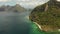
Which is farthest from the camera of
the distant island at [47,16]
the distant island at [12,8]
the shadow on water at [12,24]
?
the distant island at [47,16]

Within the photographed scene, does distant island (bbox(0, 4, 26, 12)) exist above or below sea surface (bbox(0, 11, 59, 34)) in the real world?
above

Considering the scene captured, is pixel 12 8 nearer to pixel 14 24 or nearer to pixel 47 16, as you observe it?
pixel 14 24

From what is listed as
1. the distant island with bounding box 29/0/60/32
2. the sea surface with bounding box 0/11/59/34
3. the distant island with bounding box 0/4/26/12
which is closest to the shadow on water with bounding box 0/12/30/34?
the sea surface with bounding box 0/11/59/34

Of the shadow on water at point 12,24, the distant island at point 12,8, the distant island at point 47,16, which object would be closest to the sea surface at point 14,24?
the shadow on water at point 12,24

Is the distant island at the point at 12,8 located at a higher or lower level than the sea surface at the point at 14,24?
higher

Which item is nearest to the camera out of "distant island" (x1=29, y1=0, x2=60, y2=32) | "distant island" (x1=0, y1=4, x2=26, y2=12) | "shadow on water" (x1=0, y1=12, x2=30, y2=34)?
"shadow on water" (x1=0, y1=12, x2=30, y2=34)

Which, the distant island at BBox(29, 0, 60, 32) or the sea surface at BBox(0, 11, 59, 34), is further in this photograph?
the distant island at BBox(29, 0, 60, 32)

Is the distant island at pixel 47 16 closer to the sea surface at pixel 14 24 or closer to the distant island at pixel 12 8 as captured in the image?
the sea surface at pixel 14 24

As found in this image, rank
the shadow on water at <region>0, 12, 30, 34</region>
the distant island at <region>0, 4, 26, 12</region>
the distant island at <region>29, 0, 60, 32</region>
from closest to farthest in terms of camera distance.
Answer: the shadow on water at <region>0, 12, 30, 34</region>
the distant island at <region>0, 4, 26, 12</region>
the distant island at <region>29, 0, 60, 32</region>

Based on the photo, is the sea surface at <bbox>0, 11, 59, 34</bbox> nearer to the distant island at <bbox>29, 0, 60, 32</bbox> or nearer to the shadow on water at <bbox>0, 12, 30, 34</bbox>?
the shadow on water at <bbox>0, 12, 30, 34</bbox>
